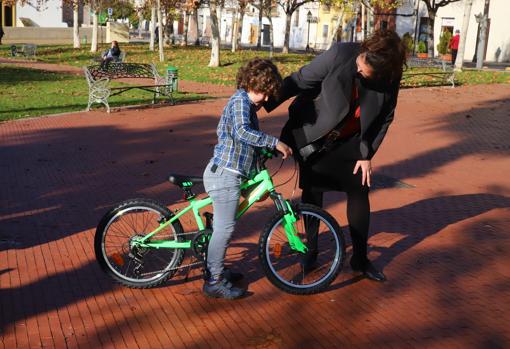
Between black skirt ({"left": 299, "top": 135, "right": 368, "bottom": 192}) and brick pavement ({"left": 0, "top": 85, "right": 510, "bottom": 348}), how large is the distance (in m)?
0.70

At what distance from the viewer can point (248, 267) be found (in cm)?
569

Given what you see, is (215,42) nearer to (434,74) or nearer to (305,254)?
(434,74)

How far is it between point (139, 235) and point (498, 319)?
95.4 inches

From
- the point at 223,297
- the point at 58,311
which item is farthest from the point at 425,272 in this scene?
the point at 58,311

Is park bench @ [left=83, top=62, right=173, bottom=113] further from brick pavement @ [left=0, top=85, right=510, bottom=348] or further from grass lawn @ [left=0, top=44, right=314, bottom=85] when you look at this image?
grass lawn @ [left=0, top=44, right=314, bottom=85]

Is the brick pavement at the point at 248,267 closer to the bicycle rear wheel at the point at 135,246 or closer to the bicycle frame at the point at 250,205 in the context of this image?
the bicycle rear wheel at the point at 135,246

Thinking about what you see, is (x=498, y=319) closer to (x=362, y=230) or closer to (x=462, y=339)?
(x=462, y=339)

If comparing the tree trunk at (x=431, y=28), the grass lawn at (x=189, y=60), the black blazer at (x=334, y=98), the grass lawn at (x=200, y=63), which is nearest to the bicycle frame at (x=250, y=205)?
the black blazer at (x=334, y=98)

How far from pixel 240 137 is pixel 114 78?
13.8 metres

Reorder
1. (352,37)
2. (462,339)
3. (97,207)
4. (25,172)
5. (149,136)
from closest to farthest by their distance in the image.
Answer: (462,339) < (97,207) < (25,172) < (149,136) < (352,37)

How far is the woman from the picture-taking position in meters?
4.96

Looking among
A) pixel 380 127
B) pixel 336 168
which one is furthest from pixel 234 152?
pixel 380 127

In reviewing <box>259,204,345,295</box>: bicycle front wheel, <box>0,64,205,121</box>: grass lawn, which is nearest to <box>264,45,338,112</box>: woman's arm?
<box>259,204,345,295</box>: bicycle front wheel

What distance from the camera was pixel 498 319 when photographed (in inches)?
188
